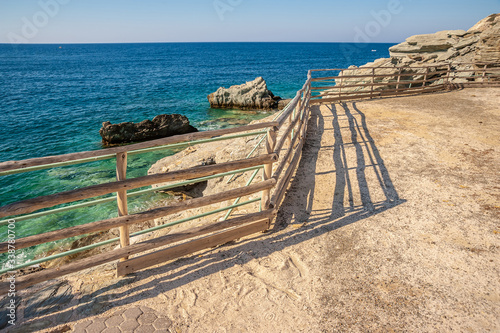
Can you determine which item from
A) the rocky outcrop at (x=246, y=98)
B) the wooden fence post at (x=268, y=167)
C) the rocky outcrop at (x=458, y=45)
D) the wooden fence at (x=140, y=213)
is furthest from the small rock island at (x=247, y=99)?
the wooden fence post at (x=268, y=167)

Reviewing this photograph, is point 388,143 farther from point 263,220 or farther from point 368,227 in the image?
point 263,220

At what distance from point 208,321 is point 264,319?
23.4 inches

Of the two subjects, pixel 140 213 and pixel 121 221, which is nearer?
pixel 121 221

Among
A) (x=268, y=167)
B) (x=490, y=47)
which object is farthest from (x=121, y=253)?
(x=490, y=47)

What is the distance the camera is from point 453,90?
1606 centimetres

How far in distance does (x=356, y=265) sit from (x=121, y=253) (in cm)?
305

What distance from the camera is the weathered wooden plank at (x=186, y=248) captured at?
3787 millimetres

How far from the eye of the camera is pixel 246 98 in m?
26.5

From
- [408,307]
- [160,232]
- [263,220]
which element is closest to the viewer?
Result: [408,307]

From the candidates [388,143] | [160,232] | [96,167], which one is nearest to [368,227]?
[160,232]

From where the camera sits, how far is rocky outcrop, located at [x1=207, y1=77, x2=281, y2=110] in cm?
2614

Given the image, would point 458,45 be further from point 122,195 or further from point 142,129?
point 122,195

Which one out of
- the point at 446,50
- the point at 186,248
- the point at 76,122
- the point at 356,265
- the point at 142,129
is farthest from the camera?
the point at 446,50

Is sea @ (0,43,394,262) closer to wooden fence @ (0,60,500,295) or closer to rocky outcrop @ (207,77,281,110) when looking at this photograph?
rocky outcrop @ (207,77,281,110)
